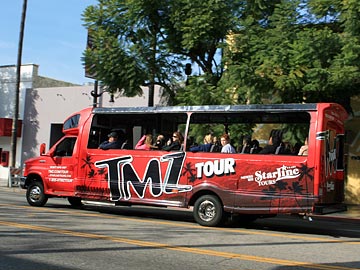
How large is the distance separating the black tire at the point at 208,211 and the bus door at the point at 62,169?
13.2ft

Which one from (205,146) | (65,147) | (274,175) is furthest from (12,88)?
(274,175)

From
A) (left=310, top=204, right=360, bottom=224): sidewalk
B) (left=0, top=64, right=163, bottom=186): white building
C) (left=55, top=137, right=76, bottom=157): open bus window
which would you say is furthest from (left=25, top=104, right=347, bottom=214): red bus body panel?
(left=0, top=64, right=163, bottom=186): white building

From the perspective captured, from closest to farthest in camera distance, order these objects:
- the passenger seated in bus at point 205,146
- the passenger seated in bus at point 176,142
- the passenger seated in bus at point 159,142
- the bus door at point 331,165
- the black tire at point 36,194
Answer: the bus door at point 331,165
the passenger seated in bus at point 205,146
the passenger seated in bus at point 176,142
the passenger seated in bus at point 159,142
the black tire at point 36,194

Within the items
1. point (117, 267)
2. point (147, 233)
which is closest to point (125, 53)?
point (147, 233)

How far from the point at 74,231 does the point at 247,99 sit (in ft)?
26.5

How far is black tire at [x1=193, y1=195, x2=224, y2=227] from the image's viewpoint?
11148mm

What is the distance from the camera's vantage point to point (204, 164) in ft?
37.6

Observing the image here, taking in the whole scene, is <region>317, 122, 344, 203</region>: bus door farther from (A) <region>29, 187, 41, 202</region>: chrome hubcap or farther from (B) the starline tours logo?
(A) <region>29, 187, 41, 202</region>: chrome hubcap

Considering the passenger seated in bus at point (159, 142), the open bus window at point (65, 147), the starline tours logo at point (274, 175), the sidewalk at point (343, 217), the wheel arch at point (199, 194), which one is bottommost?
the sidewalk at point (343, 217)

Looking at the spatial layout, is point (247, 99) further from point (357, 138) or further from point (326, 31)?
point (357, 138)

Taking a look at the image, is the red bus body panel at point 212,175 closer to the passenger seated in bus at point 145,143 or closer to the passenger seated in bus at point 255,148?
the passenger seated in bus at point 145,143

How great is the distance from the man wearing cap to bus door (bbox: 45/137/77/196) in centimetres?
106

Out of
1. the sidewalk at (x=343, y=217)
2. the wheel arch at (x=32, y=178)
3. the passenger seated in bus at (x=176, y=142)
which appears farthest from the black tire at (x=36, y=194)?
the sidewalk at (x=343, y=217)

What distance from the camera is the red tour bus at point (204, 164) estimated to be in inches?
413
